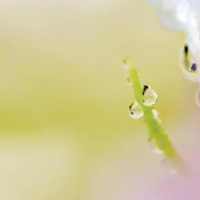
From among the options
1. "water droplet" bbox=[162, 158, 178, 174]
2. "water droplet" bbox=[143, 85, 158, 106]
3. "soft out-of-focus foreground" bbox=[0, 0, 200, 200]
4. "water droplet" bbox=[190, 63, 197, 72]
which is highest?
"soft out-of-focus foreground" bbox=[0, 0, 200, 200]

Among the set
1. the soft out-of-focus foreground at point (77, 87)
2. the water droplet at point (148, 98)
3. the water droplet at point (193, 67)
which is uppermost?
the soft out-of-focus foreground at point (77, 87)

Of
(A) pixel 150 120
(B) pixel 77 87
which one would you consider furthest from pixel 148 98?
(B) pixel 77 87

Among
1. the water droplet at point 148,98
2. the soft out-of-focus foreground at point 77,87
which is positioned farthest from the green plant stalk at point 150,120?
the soft out-of-focus foreground at point 77,87

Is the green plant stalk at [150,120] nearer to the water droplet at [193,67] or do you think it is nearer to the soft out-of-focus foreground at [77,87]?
the water droplet at [193,67]

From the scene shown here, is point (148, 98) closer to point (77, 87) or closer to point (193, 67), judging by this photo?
point (193, 67)

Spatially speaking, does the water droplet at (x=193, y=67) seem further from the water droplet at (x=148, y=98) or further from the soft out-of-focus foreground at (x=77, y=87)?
the soft out-of-focus foreground at (x=77, y=87)

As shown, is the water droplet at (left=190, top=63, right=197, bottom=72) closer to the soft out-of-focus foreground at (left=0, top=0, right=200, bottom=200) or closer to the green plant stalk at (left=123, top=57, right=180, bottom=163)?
the green plant stalk at (left=123, top=57, right=180, bottom=163)

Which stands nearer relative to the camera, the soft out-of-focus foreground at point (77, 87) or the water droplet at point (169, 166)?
the water droplet at point (169, 166)

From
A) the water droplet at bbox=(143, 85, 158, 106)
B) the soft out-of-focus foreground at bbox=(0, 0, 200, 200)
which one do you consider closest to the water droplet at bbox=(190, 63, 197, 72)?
the water droplet at bbox=(143, 85, 158, 106)

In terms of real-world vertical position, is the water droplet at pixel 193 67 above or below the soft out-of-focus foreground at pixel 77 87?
below

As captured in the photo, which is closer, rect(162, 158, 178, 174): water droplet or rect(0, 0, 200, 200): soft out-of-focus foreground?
rect(162, 158, 178, 174): water droplet
